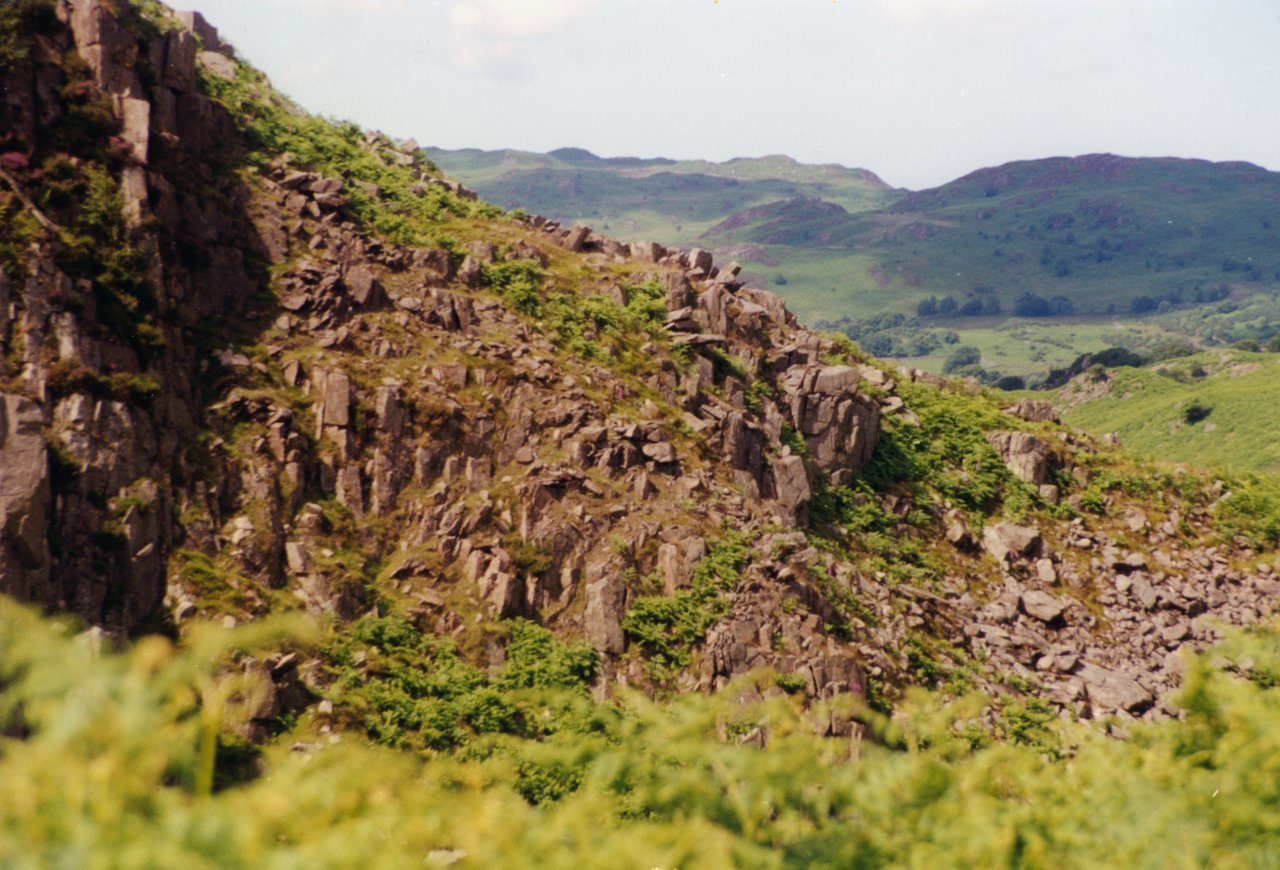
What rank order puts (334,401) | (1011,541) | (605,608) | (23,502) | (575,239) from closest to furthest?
(23,502)
(605,608)
(334,401)
(1011,541)
(575,239)

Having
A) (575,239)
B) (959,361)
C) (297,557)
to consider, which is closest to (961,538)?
(575,239)

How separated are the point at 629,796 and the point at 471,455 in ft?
49.7

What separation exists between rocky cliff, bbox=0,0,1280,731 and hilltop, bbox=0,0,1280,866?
0.10m

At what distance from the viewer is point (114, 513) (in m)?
16.1

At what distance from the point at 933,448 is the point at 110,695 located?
29617 millimetres

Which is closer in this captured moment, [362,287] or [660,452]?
[660,452]

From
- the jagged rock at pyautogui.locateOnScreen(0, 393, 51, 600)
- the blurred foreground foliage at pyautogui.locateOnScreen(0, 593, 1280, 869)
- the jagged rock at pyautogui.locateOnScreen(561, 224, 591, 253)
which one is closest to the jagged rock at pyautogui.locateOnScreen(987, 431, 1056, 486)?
the jagged rock at pyautogui.locateOnScreen(561, 224, 591, 253)

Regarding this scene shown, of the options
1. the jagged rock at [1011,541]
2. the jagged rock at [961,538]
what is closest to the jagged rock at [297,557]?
the jagged rock at [961,538]

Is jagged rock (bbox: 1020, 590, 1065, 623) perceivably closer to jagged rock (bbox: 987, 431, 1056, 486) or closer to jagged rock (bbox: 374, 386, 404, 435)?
jagged rock (bbox: 987, 431, 1056, 486)

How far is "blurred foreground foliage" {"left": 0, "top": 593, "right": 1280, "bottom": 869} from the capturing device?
3971 mm

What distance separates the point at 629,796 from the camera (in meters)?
7.97

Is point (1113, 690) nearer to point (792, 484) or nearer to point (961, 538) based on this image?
point (961, 538)

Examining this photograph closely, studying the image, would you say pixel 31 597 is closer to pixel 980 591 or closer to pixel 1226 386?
pixel 980 591

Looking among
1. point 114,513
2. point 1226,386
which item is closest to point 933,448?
point 114,513
